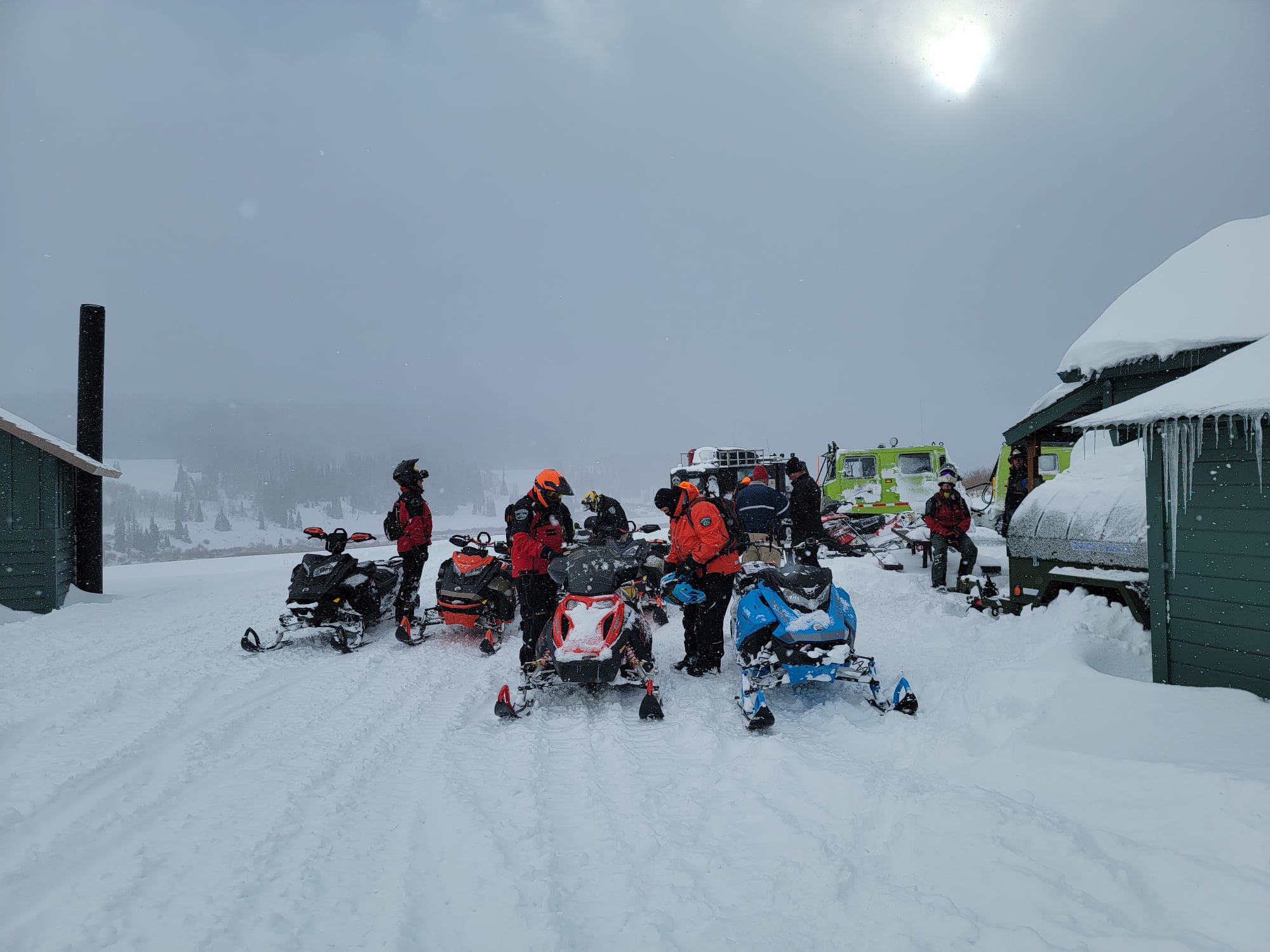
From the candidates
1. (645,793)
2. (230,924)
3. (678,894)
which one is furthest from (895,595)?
(230,924)

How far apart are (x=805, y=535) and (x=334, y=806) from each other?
22.0 ft

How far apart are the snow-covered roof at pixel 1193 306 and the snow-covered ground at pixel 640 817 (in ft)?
9.13

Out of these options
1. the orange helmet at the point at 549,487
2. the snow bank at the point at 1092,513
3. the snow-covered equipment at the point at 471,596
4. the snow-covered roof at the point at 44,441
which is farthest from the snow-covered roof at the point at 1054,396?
the snow-covered roof at the point at 44,441

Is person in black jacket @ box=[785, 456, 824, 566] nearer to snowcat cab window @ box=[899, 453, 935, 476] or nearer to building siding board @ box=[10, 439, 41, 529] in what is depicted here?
snowcat cab window @ box=[899, 453, 935, 476]

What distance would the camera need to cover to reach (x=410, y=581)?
7.50 metres

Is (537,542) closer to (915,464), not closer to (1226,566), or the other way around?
(1226,566)

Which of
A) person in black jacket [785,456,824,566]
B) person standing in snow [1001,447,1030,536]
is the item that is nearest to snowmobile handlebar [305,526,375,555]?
person in black jacket [785,456,824,566]

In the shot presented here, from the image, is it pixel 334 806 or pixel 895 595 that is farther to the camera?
pixel 895 595

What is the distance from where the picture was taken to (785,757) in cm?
364

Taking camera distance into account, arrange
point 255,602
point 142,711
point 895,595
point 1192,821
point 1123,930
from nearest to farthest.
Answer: point 1123,930 → point 1192,821 → point 142,711 → point 895,595 → point 255,602

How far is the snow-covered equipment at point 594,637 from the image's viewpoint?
14.6 feet

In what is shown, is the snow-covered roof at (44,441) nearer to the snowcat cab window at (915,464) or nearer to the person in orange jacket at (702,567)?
the person in orange jacket at (702,567)

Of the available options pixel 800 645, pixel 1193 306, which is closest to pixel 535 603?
pixel 800 645

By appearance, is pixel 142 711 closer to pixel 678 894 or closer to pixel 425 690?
pixel 425 690
